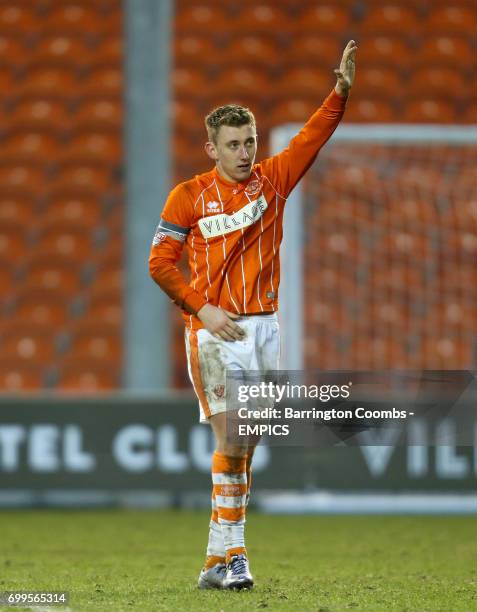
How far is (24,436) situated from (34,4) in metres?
6.71

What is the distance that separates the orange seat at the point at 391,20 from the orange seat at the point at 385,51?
90 mm

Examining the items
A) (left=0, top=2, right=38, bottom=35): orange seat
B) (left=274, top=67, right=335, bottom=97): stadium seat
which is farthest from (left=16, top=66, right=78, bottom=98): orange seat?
(left=274, top=67, right=335, bottom=97): stadium seat

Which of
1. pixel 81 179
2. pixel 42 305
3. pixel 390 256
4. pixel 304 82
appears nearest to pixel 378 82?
pixel 304 82

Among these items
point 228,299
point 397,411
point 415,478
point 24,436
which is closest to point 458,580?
point 397,411

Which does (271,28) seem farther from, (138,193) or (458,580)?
(458,580)

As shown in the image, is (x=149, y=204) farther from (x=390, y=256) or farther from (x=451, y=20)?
(x=451, y=20)

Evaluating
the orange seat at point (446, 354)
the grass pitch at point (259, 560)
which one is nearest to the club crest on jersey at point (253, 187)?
the grass pitch at point (259, 560)

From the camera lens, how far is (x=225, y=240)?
416 centimetres

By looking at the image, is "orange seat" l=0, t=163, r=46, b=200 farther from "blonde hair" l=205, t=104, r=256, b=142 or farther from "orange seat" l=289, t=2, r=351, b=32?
"blonde hair" l=205, t=104, r=256, b=142

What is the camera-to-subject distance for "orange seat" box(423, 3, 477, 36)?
12.9 meters

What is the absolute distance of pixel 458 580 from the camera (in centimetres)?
464

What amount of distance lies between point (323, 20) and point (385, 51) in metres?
0.77

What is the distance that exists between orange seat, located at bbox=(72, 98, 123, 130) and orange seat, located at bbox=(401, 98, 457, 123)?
2.64m

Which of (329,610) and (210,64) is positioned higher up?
(210,64)
